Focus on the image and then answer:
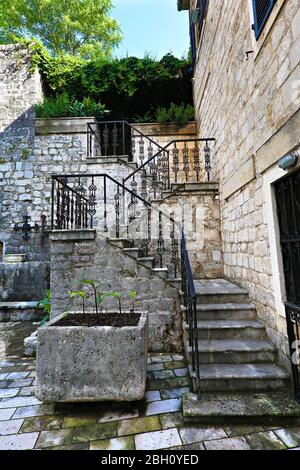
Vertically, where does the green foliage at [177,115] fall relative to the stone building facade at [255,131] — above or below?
above

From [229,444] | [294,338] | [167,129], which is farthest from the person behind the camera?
[167,129]

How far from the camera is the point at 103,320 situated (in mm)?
2500

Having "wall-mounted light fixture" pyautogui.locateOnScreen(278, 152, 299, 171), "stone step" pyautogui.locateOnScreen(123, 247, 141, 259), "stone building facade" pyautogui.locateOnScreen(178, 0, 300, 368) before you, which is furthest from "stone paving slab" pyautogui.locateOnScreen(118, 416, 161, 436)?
"wall-mounted light fixture" pyautogui.locateOnScreen(278, 152, 299, 171)

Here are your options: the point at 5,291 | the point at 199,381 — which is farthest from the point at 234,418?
the point at 5,291

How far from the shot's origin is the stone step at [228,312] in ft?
10.2

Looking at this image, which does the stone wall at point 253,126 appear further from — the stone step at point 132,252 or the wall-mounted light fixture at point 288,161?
the stone step at point 132,252

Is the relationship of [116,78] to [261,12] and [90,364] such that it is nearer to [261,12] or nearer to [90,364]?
[261,12]

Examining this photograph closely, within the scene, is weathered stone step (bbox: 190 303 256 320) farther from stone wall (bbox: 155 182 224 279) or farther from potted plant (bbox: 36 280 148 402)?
stone wall (bbox: 155 182 224 279)

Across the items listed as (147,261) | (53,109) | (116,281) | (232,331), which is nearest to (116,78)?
(53,109)

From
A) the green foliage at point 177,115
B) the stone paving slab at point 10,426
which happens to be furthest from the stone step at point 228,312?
the green foliage at point 177,115

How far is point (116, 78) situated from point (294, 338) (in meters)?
8.56

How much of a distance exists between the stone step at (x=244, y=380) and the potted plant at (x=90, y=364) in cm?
67

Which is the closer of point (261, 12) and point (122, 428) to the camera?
point (122, 428)
